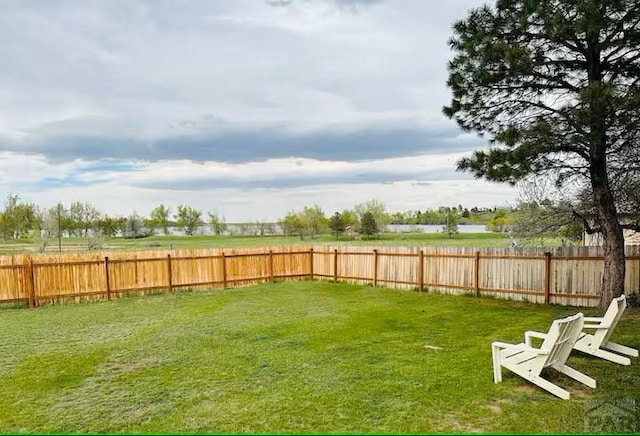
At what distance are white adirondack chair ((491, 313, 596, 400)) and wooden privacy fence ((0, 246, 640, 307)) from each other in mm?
5857

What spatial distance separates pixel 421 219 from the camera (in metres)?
62.9

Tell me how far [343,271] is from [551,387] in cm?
1065

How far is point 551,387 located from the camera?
4.25m

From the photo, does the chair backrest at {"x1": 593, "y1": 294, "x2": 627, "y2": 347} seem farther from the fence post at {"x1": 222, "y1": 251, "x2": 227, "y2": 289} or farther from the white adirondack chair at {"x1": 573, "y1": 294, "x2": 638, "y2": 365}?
the fence post at {"x1": 222, "y1": 251, "x2": 227, "y2": 289}


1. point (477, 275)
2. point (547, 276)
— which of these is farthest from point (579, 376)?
point (477, 275)

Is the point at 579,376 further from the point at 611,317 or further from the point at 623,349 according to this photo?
the point at 623,349

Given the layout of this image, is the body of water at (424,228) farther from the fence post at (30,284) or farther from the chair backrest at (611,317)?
the chair backrest at (611,317)

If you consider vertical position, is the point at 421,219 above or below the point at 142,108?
below

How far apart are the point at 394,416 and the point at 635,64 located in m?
7.41

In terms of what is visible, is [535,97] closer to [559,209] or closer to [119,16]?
[559,209]

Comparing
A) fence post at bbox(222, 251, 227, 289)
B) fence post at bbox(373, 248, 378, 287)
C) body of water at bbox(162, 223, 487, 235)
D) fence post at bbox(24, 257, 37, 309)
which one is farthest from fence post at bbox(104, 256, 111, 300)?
body of water at bbox(162, 223, 487, 235)

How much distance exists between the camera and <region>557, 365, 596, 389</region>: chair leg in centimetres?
446

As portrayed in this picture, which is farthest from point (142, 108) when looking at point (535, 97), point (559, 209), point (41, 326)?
point (559, 209)

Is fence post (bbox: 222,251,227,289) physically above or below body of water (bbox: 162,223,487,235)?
above
